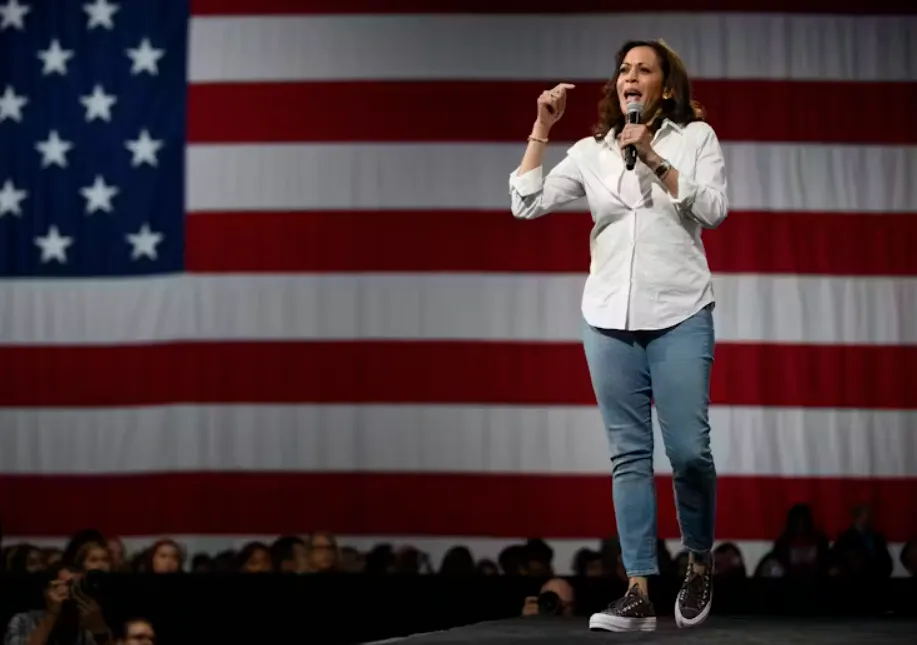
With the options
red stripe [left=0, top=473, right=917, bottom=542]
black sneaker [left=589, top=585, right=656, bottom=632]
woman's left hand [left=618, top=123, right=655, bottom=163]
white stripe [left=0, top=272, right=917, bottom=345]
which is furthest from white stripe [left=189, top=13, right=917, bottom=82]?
black sneaker [left=589, top=585, right=656, bottom=632]

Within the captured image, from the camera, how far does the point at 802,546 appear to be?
5543 mm

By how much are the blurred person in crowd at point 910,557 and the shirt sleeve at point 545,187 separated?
136 inches

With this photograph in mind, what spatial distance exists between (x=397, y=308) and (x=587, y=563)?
135cm

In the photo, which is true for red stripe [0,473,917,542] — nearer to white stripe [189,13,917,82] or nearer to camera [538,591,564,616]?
camera [538,591,564,616]

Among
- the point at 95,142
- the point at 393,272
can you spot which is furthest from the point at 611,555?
the point at 95,142

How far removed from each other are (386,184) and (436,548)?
1556 millimetres

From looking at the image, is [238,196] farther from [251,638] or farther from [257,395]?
[251,638]

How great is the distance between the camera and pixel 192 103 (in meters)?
6.12

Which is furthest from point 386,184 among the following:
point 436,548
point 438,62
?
point 436,548

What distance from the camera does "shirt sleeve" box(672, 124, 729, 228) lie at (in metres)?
2.38

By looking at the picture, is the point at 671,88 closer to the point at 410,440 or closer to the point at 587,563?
the point at 587,563

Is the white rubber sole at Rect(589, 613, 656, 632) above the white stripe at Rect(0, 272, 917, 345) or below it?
below

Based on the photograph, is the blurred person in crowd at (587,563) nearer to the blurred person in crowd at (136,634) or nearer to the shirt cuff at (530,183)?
the blurred person in crowd at (136,634)

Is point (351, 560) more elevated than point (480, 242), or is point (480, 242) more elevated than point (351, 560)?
point (480, 242)
